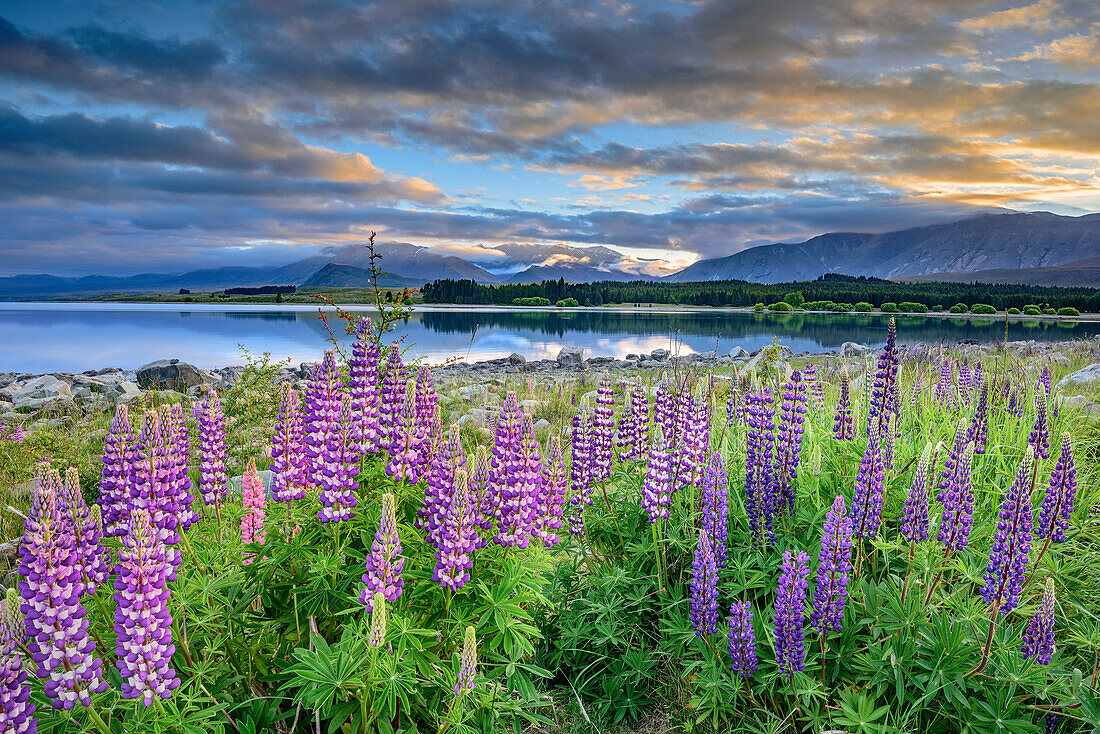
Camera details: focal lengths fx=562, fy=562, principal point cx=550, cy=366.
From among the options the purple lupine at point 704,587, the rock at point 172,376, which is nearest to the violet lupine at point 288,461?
the purple lupine at point 704,587

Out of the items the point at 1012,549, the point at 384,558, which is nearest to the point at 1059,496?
the point at 1012,549

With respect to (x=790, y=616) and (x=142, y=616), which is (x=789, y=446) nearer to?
(x=790, y=616)

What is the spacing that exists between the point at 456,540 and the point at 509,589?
0.55 metres

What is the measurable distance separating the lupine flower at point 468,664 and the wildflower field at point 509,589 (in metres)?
0.02

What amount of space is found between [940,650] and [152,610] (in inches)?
194

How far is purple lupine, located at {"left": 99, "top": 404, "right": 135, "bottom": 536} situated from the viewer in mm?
3506

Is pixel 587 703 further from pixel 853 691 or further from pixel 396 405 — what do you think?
pixel 396 405

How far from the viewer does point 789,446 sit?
521 cm

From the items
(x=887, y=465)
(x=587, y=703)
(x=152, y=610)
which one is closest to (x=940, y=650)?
(x=887, y=465)

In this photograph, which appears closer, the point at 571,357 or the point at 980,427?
the point at 980,427

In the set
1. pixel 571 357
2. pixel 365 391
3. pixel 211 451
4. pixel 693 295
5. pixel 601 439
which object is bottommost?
pixel 571 357

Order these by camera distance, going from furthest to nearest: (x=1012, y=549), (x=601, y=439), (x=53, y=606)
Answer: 1. (x=601, y=439)
2. (x=1012, y=549)
3. (x=53, y=606)

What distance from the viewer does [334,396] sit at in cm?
406

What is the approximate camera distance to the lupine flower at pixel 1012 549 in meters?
3.90
